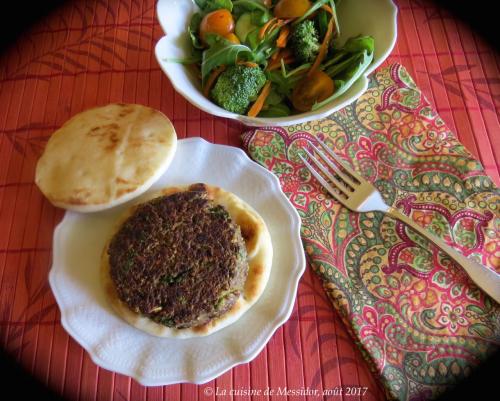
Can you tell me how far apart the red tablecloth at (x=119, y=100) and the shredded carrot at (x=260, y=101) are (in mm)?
205

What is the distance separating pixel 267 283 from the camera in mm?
1393

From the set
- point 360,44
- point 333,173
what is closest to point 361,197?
point 333,173

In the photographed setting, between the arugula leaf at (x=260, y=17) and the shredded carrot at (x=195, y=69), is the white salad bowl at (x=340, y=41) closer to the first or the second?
the shredded carrot at (x=195, y=69)

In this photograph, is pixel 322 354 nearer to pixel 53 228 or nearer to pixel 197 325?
pixel 197 325

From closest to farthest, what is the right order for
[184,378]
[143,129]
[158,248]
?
[184,378]
[158,248]
[143,129]

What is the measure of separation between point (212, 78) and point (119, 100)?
554 millimetres

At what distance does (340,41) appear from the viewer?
1.70m

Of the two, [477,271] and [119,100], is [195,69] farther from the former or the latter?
[477,271]

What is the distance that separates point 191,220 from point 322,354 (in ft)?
2.20

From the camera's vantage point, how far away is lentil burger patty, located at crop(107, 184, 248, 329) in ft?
4.18

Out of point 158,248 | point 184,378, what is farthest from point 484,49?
point 184,378

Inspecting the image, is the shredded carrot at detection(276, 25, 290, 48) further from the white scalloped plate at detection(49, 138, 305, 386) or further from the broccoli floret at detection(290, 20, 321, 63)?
the white scalloped plate at detection(49, 138, 305, 386)

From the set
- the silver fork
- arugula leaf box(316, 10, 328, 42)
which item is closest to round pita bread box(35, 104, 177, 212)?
the silver fork

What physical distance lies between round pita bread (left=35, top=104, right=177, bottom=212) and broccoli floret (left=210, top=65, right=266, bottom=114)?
25 centimetres
